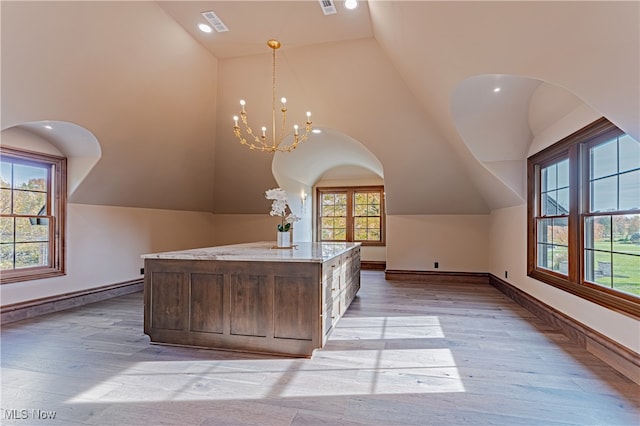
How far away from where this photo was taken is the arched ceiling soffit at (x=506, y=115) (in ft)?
11.5

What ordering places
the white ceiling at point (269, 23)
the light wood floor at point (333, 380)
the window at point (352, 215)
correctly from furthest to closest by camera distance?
1. the window at point (352, 215)
2. the white ceiling at point (269, 23)
3. the light wood floor at point (333, 380)

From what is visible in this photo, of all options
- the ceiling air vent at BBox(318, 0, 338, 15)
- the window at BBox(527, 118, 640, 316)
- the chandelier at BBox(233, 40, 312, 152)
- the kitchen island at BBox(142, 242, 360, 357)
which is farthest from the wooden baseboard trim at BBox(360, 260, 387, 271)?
the ceiling air vent at BBox(318, 0, 338, 15)

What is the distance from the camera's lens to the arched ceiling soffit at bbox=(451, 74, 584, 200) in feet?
11.5

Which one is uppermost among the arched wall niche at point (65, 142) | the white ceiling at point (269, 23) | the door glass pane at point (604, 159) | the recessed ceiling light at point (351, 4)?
the recessed ceiling light at point (351, 4)

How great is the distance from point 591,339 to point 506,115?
2569mm

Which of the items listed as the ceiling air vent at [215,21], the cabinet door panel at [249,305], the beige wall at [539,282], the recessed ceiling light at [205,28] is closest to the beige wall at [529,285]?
the beige wall at [539,282]

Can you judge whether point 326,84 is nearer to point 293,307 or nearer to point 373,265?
point 293,307

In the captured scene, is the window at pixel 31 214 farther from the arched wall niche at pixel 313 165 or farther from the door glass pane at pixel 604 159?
the door glass pane at pixel 604 159

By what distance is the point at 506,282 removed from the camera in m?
5.33

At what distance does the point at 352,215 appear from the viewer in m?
8.66

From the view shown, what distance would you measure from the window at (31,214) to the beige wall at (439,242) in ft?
17.6

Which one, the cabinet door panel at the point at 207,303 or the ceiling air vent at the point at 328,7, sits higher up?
the ceiling air vent at the point at 328,7

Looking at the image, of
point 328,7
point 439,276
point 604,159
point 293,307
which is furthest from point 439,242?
point 328,7

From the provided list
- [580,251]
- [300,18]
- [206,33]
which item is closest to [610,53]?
[580,251]
